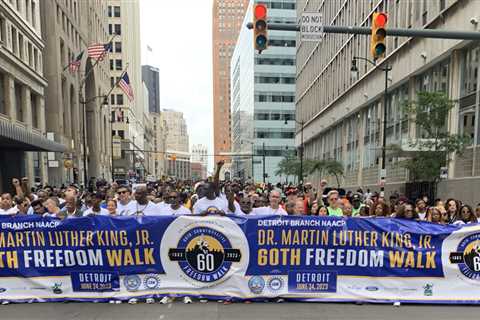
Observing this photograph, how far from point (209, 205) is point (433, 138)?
13771mm

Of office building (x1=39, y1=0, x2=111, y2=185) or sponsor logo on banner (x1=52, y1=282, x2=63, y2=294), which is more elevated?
office building (x1=39, y1=0, x2=111, y2=185)

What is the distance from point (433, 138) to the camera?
1638 centimetres

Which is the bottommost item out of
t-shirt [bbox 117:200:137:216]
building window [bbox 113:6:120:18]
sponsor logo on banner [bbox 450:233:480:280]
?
sponsor logo on banner [bbox 450:233:480:280]

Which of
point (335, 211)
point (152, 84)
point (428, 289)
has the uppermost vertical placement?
point (152, 84)

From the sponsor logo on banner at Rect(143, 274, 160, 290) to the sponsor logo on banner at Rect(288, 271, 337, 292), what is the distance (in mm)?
2091

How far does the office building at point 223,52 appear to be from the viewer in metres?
181

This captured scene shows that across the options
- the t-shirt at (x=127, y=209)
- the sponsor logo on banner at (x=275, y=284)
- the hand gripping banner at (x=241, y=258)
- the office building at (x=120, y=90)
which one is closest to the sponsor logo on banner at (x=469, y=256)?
the hand gripping banner at (x=241, y=258)

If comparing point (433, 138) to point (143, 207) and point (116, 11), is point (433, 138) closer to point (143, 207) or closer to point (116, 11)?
point (143, 207)

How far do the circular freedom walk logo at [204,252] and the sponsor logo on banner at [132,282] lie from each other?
616 mm

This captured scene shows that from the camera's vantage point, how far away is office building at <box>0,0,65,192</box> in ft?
85.9

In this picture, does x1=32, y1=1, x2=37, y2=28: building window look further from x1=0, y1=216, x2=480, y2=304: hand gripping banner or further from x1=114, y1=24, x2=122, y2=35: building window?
x1=114, y1=24, x2=122, y2=35: building window

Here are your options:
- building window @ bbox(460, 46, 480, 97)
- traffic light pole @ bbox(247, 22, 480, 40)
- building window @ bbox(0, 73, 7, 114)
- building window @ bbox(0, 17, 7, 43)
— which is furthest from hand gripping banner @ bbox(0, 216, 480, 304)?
building window @ bbox(0, 17, 7, 43)

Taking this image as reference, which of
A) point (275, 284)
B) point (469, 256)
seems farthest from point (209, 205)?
point (469, 256)

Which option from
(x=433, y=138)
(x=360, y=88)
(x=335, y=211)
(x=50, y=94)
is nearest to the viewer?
(x=335, y=211)
